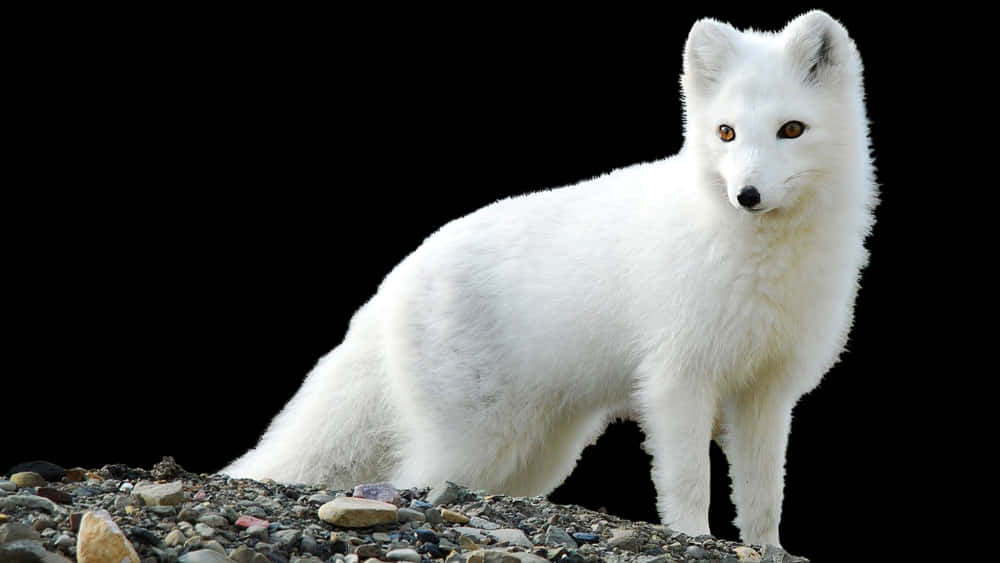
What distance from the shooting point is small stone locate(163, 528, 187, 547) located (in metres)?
4.64

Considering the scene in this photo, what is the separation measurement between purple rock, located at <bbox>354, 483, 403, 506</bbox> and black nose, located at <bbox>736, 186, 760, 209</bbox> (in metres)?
2.05

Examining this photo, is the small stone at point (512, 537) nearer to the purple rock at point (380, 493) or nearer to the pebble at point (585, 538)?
the pebble at point (585, 538)

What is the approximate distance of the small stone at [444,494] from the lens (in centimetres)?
572

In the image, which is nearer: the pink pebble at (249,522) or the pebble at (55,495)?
the pink pebble at (249,522)

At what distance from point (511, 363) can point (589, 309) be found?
0.55m

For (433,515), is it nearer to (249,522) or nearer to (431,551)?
(431,551)

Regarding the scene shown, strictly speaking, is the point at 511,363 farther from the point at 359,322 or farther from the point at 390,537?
the point at 390,537

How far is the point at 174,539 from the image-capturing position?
4.67 m

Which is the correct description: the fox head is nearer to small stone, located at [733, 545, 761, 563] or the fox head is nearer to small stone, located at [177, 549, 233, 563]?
small stone, located at [733, 545, 761, 563]

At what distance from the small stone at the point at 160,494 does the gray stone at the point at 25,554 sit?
0.76m

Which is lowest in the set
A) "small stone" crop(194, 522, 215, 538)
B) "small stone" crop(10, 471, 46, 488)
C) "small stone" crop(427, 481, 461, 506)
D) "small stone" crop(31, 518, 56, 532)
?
"small stone" crop(31, 518, 56, 532)

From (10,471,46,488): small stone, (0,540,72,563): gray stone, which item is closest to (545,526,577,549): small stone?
(0,540,72,563): gray stone

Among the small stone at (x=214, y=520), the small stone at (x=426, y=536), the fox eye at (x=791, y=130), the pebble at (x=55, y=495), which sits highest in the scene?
the fox eye at (x=791, y=130)

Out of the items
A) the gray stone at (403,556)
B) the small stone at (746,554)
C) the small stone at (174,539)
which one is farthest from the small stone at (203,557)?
the small stone at (746,554)
